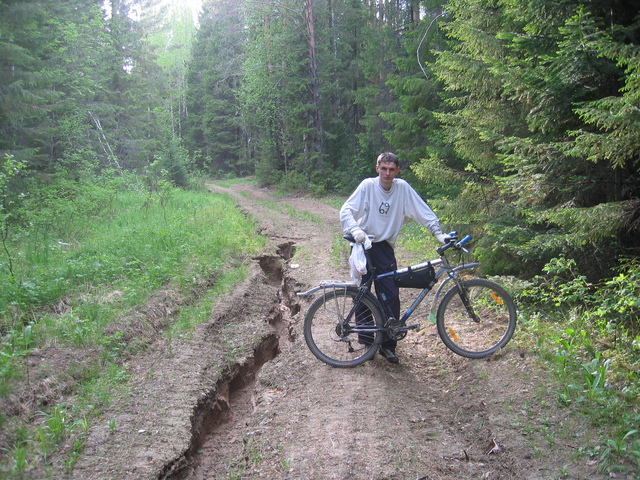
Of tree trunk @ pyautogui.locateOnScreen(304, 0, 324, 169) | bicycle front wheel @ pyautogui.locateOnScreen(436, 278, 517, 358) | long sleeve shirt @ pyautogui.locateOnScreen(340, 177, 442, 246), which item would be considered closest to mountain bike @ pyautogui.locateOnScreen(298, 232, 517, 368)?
bicycle front wheel @ pyautogui.locateOnScreen(436, 278, 517, 358)

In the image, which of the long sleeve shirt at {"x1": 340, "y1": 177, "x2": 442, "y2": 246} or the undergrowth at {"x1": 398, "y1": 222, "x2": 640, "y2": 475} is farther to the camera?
the long sleeve shirt at {"x1": 340, "y1": 177, "x2": 442, "y2": 246}

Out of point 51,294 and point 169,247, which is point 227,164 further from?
point 51,294

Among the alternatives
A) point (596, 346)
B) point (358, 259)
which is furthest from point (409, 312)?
point (596, 346)

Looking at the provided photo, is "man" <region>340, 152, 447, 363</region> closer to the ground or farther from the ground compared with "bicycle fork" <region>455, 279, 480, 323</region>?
farther from the ground

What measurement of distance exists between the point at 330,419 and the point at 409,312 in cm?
147

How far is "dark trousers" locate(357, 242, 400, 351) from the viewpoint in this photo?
4910 millimetres

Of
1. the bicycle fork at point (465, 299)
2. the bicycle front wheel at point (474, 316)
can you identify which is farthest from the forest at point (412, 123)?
the bicycle fork at point (465, 299)

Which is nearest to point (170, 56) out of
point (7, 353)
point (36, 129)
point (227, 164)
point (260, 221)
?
point (227, 164)

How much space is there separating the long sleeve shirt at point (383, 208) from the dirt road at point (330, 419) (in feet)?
4.70

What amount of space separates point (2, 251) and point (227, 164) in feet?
115

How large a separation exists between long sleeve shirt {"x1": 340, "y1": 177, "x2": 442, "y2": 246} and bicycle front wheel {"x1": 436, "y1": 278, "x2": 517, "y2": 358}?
71 centimetres

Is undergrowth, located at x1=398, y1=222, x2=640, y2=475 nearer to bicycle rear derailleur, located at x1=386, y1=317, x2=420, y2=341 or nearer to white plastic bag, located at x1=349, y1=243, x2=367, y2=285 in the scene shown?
bicycle rear derailleur, located at x1=386, y1=317, x2=420, y2=341

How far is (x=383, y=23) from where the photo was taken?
23.0 meters

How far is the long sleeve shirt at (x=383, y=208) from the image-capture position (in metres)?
4.88
